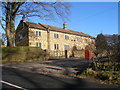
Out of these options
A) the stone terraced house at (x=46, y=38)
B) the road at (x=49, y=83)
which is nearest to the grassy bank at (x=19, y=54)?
the stone terraced house at (x=46, y=38)

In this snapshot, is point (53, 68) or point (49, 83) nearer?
point (49, 83)

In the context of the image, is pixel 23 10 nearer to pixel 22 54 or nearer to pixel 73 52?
pixel 22 54

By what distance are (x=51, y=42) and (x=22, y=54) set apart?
18342 mm

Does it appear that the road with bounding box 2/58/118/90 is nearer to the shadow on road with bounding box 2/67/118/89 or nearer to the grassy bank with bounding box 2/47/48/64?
the shadow on road with bounding box 2/67/118/89

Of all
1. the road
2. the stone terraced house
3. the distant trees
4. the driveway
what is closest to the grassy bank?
the driveway

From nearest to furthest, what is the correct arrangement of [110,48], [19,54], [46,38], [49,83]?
1. [49,83]
2. [110,48]
3. [19,54]
4. [46,38]

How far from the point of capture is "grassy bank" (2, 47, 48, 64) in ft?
67.0

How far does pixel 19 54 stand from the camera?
2120 centimetres

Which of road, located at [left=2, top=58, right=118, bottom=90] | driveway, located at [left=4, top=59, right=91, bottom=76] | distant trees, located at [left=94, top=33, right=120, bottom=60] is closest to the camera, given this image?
road, located at [left=2, top=58, right=118, bottom=90]

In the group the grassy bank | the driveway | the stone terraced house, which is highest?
the stone terraced house

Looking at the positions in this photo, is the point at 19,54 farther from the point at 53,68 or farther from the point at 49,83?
the point at 49,83

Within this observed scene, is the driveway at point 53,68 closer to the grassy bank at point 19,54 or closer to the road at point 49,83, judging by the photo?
the road at point 49,83

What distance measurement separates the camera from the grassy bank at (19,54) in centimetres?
2042

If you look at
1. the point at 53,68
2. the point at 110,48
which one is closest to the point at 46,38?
the point at 53,68
